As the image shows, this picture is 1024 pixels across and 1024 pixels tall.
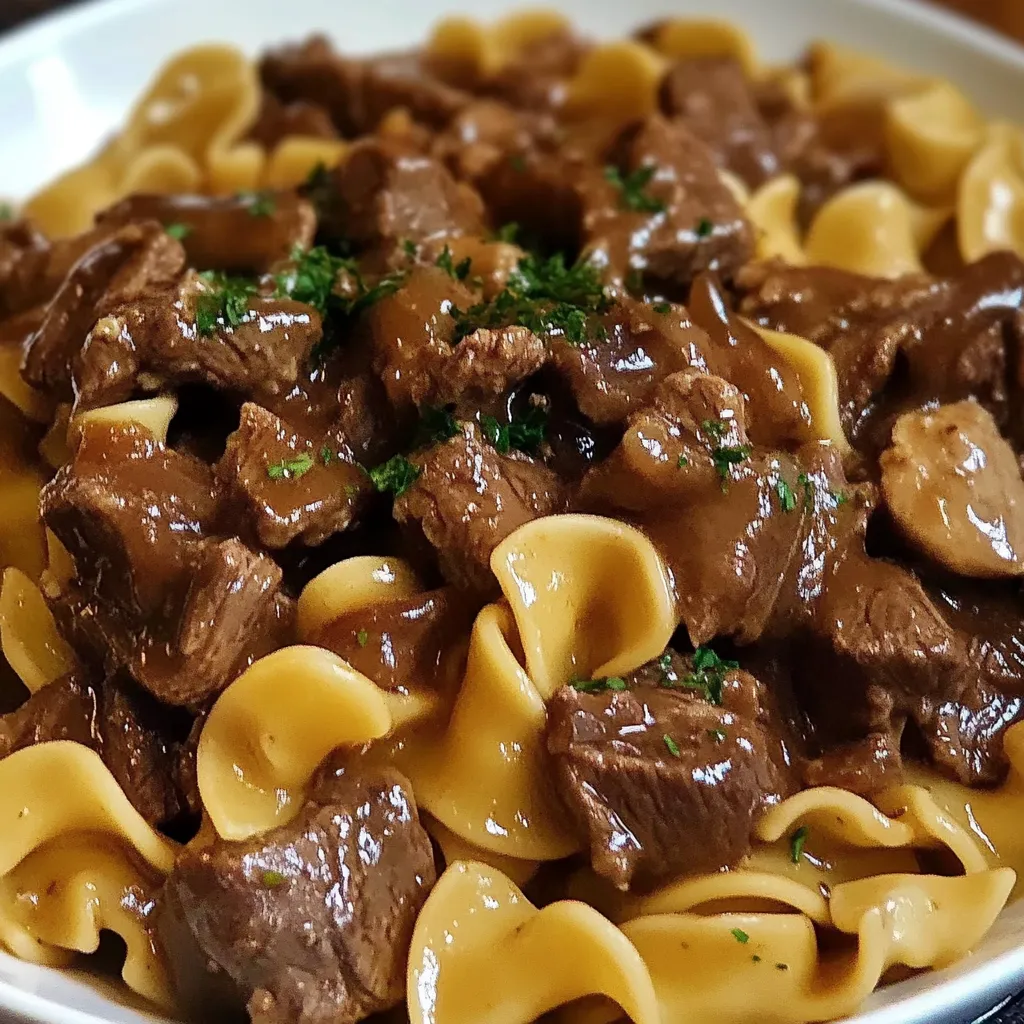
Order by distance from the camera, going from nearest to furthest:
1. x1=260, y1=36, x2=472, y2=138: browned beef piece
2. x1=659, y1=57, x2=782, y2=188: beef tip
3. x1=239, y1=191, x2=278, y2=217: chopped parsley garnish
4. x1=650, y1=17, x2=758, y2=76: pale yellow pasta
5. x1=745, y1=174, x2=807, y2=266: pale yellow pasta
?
x1=239, y1=191, x2=278, y2=217: chopped parsley garnish
x1=745, y1=174, x2=807, y2=266: pale yellow pasta
x1=659, y1=57, x2=782, y2=188: beef tip
x1=260, y1=36, x2=472, y2=138: browned beef piece
x1=650, y1=17, x2=758, y2=76: pale yellow pasta

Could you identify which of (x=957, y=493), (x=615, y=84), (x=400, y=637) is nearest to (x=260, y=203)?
(x=400, y=637)

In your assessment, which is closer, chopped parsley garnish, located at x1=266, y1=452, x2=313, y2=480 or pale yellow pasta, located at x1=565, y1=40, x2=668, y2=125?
chopped parsley garnish, located at x1=266, y1=452, x2=313, y2=480

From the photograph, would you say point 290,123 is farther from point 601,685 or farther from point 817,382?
point 601,685

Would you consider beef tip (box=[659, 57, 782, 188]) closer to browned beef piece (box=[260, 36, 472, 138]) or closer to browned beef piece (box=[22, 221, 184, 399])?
browned beef piece (box=[260, 36, 472, 138])

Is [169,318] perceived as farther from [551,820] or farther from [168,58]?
[168,58]

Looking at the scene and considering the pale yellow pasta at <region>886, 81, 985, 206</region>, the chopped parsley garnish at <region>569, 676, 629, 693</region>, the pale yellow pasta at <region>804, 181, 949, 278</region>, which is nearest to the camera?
the chopped parsley garnish at <region>569, 676, 629, 693</region>

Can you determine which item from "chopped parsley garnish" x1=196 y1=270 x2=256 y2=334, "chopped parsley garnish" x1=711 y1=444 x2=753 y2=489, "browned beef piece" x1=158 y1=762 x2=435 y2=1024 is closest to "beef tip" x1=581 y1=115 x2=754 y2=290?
"chopped parsley garnish" x1=711 y1=444 x2=753 y2=489

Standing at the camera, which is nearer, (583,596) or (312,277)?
(583,596)
